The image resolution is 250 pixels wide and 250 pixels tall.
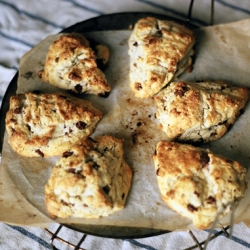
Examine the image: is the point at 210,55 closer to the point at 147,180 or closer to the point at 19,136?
the point at 147,180

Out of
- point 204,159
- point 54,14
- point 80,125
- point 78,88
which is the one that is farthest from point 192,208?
point 54,14

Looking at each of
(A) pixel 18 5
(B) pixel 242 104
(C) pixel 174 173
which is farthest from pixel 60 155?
(A) pixel 18 5

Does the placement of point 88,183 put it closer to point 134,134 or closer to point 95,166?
point 95,166

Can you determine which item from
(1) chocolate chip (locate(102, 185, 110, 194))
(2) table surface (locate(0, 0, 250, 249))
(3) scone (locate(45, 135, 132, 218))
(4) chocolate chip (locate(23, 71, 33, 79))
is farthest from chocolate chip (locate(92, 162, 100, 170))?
(2) table surface (locate(0, 0, 250, 249))

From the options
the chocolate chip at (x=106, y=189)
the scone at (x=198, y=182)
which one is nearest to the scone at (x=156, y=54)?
the scone at (x=198, y=182)

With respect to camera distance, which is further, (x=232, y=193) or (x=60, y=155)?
(x=60, y=155)

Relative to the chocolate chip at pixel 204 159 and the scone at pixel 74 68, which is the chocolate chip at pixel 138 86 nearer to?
the scone at pixel 74 68
